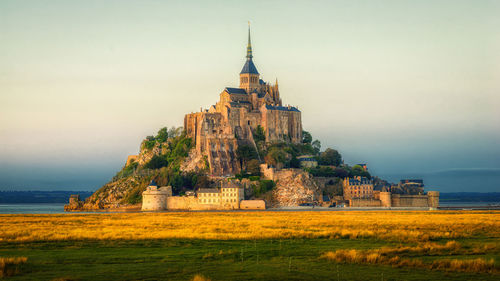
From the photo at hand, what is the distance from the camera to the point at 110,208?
121 meters

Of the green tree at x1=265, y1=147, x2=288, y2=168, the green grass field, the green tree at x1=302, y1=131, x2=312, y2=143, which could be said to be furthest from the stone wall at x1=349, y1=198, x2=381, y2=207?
the green grass field

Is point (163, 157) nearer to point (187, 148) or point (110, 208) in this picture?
point (187, 148)

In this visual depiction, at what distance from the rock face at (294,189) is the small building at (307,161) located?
8.91 meters

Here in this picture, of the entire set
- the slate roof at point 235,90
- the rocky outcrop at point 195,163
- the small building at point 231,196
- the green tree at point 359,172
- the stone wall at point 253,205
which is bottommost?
the stone wall at point 253,205

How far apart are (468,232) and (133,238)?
27538 millimetres

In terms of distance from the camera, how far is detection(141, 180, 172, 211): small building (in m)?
111

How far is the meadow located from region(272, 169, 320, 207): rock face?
62.5 meters

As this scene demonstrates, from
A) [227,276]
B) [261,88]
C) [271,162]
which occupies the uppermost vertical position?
[261,88]

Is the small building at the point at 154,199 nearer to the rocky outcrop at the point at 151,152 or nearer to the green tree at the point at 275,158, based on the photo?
the green tree at the point at 275,158

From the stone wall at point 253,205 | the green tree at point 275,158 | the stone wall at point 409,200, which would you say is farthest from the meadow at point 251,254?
the green tree at point 275,158

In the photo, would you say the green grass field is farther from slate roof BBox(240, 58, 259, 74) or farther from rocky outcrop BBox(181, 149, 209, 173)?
slate roof BBox(240, 58, 259, 74)

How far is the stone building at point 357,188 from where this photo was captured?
117269 millimetres

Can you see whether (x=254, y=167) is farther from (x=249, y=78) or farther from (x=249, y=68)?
(x=249, y=68)

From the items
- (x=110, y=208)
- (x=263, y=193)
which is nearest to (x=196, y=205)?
(x=263, y=193)
